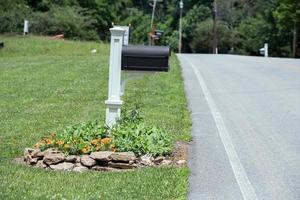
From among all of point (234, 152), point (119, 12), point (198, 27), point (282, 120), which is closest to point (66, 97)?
point (282, 120)

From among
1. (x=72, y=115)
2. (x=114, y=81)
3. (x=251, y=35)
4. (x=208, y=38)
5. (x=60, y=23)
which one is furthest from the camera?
(x=208, y=38)

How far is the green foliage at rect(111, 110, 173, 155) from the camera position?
26.2ft

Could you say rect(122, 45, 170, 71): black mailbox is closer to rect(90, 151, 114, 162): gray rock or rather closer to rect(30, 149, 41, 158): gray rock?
rect(90, 151, 114, 162): gray rock

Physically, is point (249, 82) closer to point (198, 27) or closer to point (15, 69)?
point (15, 69)

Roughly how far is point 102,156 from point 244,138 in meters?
2.85

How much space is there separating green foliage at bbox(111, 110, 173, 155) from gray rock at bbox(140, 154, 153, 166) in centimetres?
7

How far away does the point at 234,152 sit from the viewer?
8633mm

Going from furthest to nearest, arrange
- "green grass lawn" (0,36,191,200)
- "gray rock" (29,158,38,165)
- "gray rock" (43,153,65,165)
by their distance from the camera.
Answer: "gray rock" (29,158,38,165) → "gray rock" (43,153,65,165) → "green grass lawn" (0,36,191,200)

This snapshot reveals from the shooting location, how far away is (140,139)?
8.13m

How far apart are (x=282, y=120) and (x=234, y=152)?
297cm

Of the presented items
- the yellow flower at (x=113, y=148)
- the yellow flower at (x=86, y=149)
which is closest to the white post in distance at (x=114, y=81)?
the yellow flower at (x=113, y=148)

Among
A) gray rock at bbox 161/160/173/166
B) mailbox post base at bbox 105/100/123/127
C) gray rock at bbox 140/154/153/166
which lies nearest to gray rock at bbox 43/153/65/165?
gray rock at bbox 140/154/153/166

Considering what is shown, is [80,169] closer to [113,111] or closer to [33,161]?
[33,161]

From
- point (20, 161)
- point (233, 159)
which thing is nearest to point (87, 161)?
point (20, 161)
